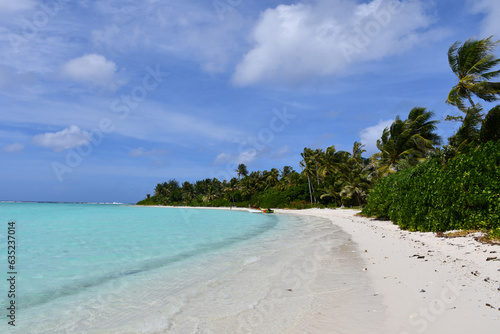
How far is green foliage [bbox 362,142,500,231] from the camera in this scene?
9898 millimetres

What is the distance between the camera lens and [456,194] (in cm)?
1142

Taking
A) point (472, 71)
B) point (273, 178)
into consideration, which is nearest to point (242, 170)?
point (273, 178)

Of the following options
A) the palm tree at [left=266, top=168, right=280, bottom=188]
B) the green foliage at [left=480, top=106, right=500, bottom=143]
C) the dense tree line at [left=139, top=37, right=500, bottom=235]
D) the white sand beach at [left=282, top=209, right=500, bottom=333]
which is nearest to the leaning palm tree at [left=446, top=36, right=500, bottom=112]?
the dense tree line at [left=139, top=37, right=500, bottom=235]

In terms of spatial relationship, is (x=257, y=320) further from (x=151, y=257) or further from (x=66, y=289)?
(x=151, y=257)

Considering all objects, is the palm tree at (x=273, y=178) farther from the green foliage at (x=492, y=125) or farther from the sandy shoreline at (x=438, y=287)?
the sandy shoreline at (x=438, y=287)

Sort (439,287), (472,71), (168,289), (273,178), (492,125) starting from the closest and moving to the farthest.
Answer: (439,287)
(168,289)
(492,125)
(472,71)
(273,178)

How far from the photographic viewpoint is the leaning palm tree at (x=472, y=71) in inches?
744

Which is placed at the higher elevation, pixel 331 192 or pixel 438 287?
pixel 331 192

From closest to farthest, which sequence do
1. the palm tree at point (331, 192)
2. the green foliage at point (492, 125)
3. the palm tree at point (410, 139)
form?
the green foliage at point (492, 125), the palm tree at point (410, 139), the palm tree at point (331, 192)

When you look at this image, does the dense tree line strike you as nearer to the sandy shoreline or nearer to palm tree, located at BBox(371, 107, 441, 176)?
palm tree, located at BBox(371, 107, 441, 176)

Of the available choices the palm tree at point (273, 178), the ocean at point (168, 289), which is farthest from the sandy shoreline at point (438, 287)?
the palm tree at point (273, 178)

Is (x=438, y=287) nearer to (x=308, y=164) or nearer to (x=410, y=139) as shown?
(x=410, y=139)

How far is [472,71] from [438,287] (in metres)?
20.3

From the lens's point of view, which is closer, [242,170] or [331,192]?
[331,192]
